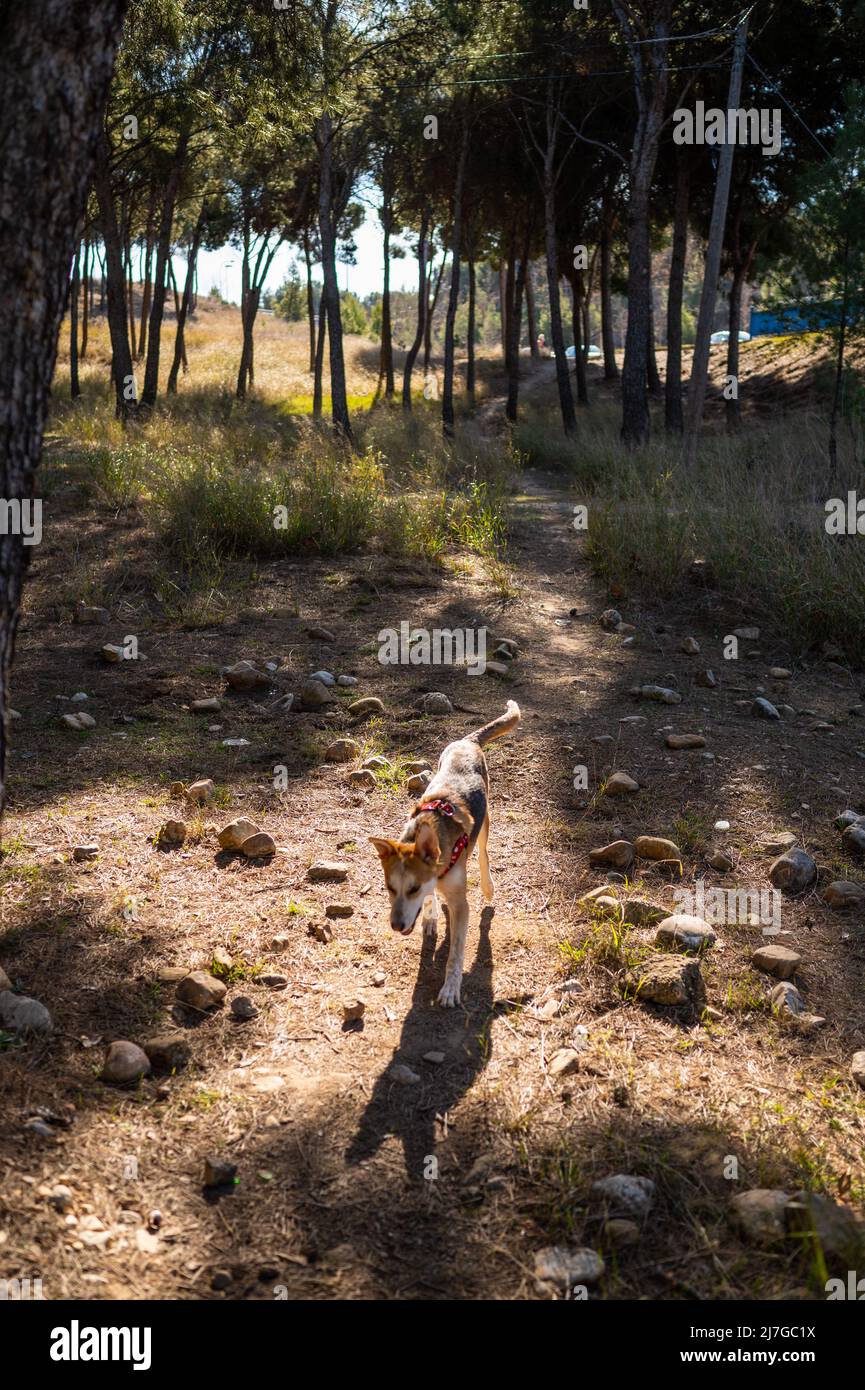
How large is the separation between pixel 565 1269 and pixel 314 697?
428cm

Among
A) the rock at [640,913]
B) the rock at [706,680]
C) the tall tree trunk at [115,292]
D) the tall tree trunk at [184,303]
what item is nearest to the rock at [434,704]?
the rock at [706,680]

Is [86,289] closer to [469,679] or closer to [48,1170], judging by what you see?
[469,679]

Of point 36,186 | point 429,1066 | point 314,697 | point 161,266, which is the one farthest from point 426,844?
point 161,266

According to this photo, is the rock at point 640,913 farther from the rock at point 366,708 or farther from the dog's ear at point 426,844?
the rock at point 366,708

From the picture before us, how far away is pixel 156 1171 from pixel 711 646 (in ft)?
19.9

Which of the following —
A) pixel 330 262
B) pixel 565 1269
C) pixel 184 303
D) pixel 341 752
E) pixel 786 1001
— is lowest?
pixel 565 1269

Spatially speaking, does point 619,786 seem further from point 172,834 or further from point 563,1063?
point 172,834

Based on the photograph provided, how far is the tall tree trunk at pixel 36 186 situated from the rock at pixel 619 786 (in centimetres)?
333

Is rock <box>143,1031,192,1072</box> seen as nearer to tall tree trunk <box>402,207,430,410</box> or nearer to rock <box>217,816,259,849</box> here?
rock <box>217,816,259,849</box>

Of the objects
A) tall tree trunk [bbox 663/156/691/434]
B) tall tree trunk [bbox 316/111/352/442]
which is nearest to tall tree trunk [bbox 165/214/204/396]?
tall tree trunk [bbox 316/111/352/442]

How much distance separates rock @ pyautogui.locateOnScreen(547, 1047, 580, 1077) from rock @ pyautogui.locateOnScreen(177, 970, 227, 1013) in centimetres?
Answer: 122

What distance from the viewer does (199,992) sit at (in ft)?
11.6

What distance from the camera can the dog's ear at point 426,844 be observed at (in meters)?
3.54

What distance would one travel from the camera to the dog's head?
3504mm
